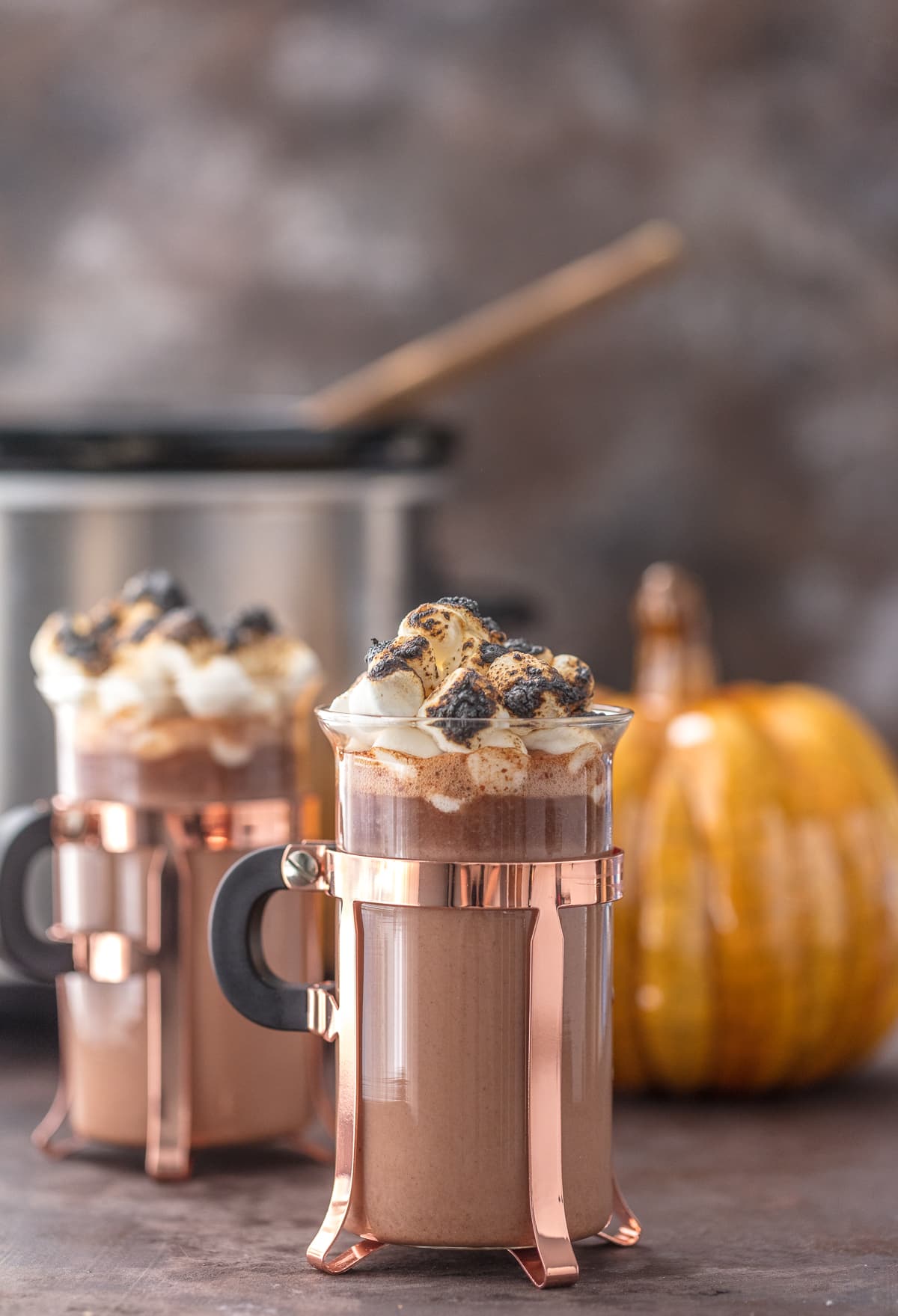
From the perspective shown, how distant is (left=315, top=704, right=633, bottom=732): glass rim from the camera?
1.00m

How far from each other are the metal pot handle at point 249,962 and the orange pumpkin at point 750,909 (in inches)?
19.7

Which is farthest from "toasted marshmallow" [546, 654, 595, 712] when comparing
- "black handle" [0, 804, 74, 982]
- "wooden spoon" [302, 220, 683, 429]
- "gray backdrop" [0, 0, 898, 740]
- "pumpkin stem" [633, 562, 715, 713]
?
"gray backdrop" [0, 0, 898, 740]

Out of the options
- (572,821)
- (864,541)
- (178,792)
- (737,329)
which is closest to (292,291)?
(737,329)

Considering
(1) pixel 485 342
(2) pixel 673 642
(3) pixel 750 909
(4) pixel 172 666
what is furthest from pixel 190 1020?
(1) pixel 485 342

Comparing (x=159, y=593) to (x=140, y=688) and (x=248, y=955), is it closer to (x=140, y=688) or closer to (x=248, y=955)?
(x=140, y=688)

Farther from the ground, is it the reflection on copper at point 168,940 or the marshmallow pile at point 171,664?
the marshmallow pile at point 171,664

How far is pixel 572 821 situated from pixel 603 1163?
0.75ft

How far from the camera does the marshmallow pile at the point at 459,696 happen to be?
3.29 feet

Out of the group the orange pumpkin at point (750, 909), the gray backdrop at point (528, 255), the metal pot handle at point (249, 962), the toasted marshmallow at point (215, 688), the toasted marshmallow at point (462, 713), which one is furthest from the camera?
the gray backdrop at point (528, 255)

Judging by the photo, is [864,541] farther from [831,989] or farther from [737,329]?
[831,989]

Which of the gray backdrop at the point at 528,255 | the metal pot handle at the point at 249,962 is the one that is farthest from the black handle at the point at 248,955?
the gray backdrop at the point at 528,255

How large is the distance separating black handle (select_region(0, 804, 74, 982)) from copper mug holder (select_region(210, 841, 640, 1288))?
0.27 meters

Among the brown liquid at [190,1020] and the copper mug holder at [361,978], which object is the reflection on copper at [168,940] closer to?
the brown liquid at [190,1020]

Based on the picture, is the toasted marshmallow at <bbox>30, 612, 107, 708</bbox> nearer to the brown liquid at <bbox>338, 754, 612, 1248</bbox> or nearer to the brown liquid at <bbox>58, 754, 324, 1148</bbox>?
the brown liquid at <bbox>58, 754, 324, 1148</bbox>
